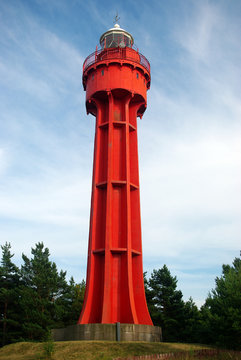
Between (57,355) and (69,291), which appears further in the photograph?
(69,291)

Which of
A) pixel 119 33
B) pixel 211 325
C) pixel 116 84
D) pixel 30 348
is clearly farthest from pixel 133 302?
pixel 119 33

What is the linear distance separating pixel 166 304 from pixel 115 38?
30.5 m

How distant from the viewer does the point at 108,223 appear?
2450 centimetres

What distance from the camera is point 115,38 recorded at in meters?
32.5

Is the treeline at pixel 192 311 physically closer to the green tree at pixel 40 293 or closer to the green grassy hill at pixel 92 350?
the green grassy hill at pixel 92 350

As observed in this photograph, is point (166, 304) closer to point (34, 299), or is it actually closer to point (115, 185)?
point (34, 299)

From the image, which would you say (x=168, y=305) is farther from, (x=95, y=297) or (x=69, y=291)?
(x=95, y=297)

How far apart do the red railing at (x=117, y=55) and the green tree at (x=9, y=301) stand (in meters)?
28.7

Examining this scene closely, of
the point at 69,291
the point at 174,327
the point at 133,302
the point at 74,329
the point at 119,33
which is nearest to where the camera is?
the point at 74,329

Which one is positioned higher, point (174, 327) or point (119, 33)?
point (119, 33)

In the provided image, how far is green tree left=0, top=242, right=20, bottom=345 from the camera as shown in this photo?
131ft

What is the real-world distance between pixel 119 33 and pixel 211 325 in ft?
88.1

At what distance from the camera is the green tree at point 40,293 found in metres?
38.3

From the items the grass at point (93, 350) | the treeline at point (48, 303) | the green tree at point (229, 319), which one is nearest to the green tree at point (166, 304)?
the treeline at point (48, 303)
